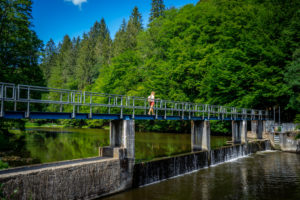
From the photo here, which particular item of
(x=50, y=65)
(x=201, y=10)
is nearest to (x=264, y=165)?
(x=201, y=10)

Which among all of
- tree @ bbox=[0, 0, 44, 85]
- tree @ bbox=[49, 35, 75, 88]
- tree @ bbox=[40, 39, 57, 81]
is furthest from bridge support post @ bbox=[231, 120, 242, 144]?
tree @ bbox=[40, 39, 57, 81]

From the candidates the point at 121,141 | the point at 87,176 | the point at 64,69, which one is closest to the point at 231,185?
the point at 121,141

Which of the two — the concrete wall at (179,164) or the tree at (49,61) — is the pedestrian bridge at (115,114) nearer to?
the concrete wall at (179,164)

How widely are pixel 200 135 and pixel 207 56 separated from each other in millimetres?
20340

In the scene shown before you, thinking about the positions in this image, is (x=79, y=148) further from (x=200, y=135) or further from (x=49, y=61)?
(x=49, y=61)

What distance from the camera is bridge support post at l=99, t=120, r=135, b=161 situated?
13516mm

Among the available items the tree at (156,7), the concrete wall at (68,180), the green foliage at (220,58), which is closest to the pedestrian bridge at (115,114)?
the concrete wall at (68,180)

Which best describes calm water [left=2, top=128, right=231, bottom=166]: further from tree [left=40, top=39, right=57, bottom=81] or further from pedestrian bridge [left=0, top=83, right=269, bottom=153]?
tree [left=40, top=39, right=57, bottom=81]

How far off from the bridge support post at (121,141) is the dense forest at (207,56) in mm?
12216

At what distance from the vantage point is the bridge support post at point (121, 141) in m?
13.5

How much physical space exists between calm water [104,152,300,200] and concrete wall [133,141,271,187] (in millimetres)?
491

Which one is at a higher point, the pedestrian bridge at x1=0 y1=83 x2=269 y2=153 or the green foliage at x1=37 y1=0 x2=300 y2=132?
the green foliage at x1=37 y1=0 x2=300 y2=132

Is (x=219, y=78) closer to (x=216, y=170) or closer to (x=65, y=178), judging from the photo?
(x=216, y=170)

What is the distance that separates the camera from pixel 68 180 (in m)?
10.6
